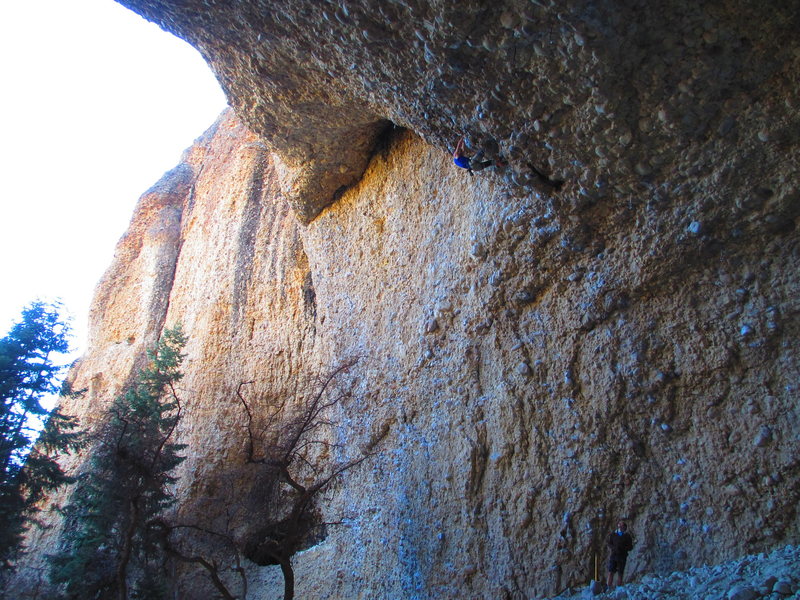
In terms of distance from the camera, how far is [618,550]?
5977 millimetres

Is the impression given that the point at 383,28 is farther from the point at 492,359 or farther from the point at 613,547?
Answer: the point at 613,547

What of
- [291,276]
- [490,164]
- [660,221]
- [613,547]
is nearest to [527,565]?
[613,547]

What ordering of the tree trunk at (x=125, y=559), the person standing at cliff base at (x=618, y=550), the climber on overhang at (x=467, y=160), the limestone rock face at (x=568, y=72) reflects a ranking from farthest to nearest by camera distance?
the tree trunk at (x=125, y=559)
the climber on overhang at (x=467, y=160)
the person standing at cliff base at (x=618, y=550)
the limestone rock face at (x=568, y=72)

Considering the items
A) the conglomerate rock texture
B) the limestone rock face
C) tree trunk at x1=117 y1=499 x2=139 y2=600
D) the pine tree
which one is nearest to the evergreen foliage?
the pine tree

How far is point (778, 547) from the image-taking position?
5336 millimetres

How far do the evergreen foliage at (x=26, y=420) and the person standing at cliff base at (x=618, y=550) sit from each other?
10.7 metres

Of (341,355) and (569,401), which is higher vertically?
(341,355)

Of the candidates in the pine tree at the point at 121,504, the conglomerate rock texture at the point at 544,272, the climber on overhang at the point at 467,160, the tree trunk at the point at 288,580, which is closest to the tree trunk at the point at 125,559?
the pine tree at the point at 121,504

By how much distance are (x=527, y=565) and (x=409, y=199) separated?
232 inches

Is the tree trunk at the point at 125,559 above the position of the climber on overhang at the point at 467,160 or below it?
below

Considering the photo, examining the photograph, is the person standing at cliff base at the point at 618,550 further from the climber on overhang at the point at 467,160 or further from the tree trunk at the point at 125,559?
the tree trunk at the point at 125,559

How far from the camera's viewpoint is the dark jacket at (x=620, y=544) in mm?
5977

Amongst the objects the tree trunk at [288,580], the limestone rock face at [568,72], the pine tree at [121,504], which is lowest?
the tree trunk at [288,580]

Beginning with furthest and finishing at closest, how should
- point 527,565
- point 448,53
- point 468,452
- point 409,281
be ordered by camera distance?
point 409,281 < point 468,452 < point 527,565 < point 448,53
